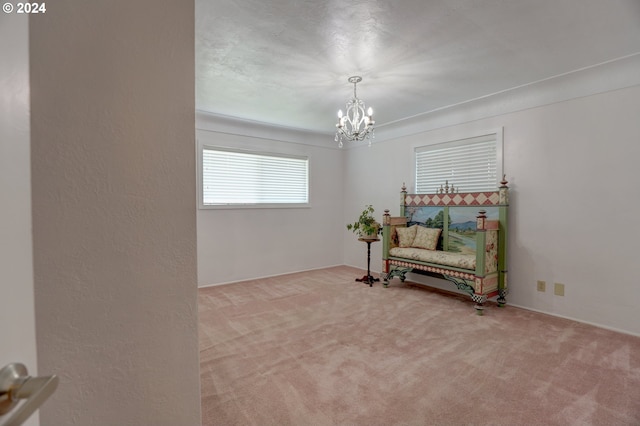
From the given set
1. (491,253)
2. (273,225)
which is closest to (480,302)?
(491,253)

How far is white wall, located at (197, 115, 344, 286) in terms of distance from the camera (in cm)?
440

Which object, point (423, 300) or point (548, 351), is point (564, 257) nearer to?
point (548, 351)

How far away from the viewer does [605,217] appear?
2904 millimetres

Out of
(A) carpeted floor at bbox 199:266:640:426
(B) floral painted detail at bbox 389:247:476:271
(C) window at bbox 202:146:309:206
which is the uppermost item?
(C) window at bbox 202:146:309:206

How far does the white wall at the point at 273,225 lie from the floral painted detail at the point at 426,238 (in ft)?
6.34

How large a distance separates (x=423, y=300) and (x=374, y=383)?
1.98 m

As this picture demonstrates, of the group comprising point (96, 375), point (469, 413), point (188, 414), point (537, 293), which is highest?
point (96, 375)

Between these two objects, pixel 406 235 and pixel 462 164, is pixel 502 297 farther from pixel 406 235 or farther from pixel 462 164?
pixel 462 164

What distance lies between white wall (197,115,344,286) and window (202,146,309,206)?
12 centimetres

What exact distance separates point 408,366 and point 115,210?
2181 millimetres

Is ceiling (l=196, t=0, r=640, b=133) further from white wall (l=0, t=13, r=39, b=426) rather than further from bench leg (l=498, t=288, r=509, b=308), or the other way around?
bench leg (l=498, t=288, r=509, b=308)

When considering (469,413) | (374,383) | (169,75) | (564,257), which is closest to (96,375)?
(169,75)

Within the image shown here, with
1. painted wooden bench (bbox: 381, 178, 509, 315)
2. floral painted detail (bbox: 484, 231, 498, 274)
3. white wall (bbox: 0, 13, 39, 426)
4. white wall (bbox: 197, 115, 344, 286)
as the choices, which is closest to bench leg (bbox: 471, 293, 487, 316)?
painted wooden bench (bbox: 381, 178, 509, 315)

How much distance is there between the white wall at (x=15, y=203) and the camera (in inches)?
17.7
